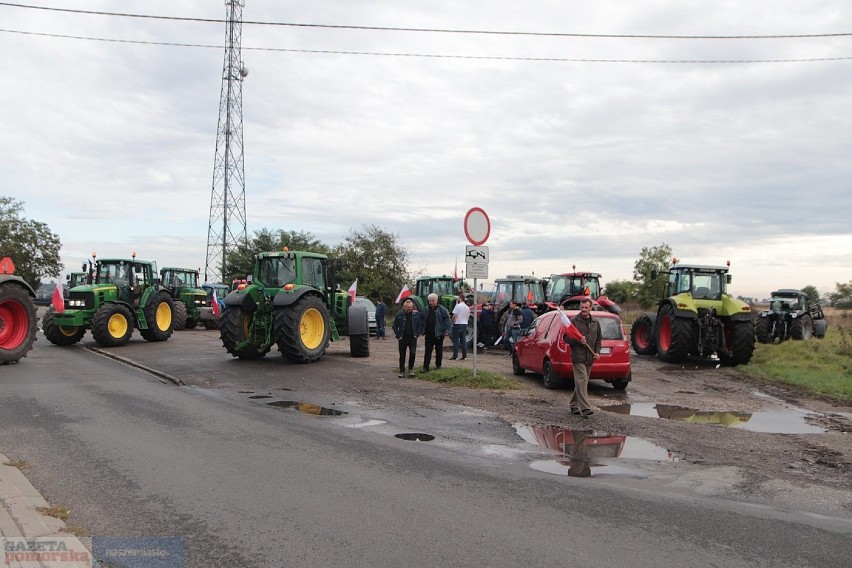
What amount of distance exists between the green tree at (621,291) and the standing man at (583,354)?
44863 millimetres

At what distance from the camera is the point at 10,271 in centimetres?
1538

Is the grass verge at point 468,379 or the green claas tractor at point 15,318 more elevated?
the green claas tractor at point 15,318

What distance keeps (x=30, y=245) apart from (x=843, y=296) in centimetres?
6551

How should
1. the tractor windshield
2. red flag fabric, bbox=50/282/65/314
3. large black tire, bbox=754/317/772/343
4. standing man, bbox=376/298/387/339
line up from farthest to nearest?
standing man, bbox=376/298/387/339, large black tire, bbox=754/317/772/343, red flag fabric, bbox=50/282/65/314, the tractor windshield

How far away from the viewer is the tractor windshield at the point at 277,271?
16609 millimetres

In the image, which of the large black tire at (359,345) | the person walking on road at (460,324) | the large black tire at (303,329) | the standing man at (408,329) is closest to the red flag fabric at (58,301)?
the large black tire at (303,329)

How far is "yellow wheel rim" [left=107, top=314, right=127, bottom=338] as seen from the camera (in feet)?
67.6

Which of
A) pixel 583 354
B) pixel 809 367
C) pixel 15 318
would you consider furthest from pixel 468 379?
pixel 15 318

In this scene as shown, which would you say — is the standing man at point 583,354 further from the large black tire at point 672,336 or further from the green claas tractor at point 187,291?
the green claas tractor at point 187,291

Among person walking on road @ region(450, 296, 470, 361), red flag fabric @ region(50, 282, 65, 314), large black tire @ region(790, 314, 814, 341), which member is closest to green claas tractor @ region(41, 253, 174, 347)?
red flag fabric @ region(50, 282, 65, 314)

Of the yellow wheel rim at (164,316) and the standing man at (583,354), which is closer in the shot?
the standing man at (583,354)

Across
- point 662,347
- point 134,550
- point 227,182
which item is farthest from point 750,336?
point 227,182

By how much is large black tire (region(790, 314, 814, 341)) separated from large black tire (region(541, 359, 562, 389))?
16045 mm

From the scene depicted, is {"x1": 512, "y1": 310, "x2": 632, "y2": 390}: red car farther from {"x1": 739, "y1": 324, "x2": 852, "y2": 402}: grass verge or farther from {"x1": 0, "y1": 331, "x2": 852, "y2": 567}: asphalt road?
{"x1": 739, "y1": 324, "x2": 852, "y2": 402}: grass verge
